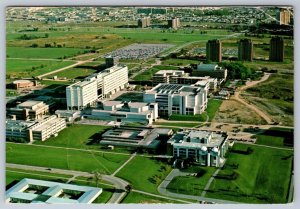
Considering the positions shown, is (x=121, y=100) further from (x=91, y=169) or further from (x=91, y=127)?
(x=91, y=169)

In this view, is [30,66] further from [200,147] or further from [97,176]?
[200,147]

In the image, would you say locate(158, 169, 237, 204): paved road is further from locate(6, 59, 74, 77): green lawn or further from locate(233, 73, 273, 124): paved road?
locate(6, 59, 74, 77): green lawn

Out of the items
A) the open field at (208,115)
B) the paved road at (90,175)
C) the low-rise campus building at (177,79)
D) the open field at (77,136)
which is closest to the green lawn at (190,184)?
the paved road at (90,175)

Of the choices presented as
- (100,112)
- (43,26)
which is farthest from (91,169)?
(43,26)

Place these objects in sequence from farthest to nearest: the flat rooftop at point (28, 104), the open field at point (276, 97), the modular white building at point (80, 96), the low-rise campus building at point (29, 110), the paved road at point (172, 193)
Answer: the modular white building at point (80, 96) < the flat rooftop at point (28, 104) < the low-rise campus building at point (29, 110) < the open field at point (276, 97) < the paved road at point (172, 193)

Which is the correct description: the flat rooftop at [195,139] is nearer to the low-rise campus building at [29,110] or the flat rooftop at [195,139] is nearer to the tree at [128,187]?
the tree at [128,187]
